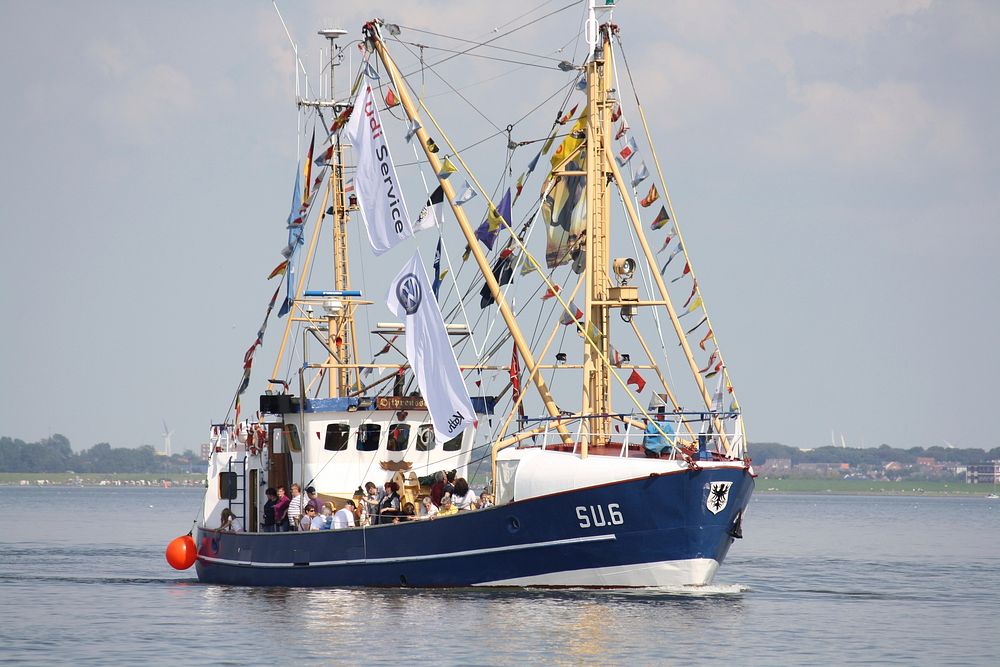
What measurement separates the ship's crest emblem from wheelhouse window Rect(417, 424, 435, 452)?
8828 millimetres

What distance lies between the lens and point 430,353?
3803 centimetres

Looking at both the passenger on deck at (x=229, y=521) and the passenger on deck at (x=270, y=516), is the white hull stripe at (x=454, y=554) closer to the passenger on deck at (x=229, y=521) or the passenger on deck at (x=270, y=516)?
the passenger on deck at (x=270, y=516)

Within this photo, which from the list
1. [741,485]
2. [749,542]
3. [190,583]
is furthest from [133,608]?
[749,542]

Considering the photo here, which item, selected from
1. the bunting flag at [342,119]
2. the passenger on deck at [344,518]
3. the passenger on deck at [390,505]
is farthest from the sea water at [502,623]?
the bunting flag at [342,119]

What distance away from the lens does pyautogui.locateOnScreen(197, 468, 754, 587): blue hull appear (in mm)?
35125

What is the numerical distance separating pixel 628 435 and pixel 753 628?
479cm

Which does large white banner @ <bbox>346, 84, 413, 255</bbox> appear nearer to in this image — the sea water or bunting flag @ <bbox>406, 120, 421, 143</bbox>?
bunting flag @ <bbox>406, 120, 421, 143</bbox>

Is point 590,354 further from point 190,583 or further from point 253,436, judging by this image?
point 190,583

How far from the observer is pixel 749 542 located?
7994cm

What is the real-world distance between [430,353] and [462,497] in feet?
11.0

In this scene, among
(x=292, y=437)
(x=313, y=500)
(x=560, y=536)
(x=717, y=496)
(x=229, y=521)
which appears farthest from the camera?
(x=229, y=521)

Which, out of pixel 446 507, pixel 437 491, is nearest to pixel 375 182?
pixel 437 491

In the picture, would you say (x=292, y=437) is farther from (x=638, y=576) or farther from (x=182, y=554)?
(x=638, y=576)

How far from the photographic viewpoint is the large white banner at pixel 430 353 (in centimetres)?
3750
